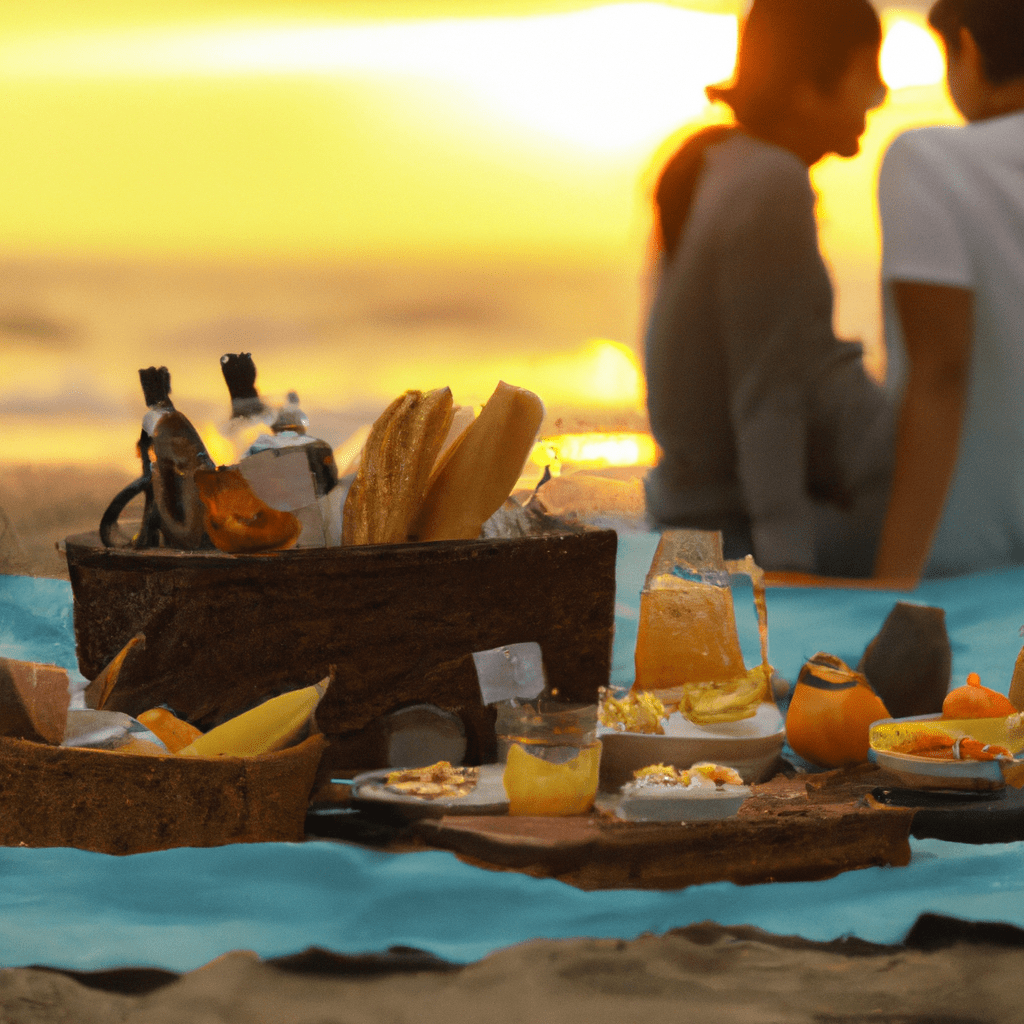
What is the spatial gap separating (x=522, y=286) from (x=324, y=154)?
23 centimetres

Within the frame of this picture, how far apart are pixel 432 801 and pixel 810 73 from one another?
958mm

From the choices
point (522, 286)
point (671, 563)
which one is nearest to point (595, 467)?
point (522, 286)

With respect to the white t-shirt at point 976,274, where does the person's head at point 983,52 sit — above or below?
above

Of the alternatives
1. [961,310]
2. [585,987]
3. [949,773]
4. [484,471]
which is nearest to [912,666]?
[949,773]

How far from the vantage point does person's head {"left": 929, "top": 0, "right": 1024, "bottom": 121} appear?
3.51 feet

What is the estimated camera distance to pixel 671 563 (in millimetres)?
556

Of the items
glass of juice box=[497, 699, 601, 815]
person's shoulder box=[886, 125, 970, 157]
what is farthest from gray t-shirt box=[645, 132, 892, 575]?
glass of juice box=[497, 699, 601, 815]

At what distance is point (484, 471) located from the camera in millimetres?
545

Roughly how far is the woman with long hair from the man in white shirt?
53 mm

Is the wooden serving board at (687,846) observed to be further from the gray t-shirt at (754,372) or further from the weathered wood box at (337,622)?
the gray t-shirt at (754,372)

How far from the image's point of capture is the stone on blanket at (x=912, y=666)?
0.63 metres

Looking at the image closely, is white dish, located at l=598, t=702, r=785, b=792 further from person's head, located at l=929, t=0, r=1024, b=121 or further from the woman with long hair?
person's head, located at l=929, t=0, r=1024, b=121

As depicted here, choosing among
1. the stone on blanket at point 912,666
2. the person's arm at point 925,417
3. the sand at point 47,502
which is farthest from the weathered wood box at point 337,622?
the person's arm at point 925,417

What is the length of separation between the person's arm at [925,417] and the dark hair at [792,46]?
24 cm
